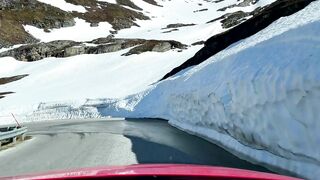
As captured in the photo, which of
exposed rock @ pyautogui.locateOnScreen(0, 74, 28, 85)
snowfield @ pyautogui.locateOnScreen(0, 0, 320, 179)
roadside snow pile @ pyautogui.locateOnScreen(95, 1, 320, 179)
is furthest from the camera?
exposed rock @ pyautogui.locateOnScreen(0, 74, 28, 85)

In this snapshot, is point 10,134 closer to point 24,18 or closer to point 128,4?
point 24,18

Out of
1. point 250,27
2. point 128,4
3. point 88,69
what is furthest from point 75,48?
point 128,4

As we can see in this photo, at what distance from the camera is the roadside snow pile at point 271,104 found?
908cm

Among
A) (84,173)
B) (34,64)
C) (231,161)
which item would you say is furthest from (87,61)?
(84,173)

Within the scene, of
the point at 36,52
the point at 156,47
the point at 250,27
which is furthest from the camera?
the point at 36,52

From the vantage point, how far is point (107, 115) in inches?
1663

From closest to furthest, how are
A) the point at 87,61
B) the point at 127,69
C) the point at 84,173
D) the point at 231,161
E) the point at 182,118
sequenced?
the point at 84,173
the point at 231,161
the point at 182,118
the point at 127,69
the point at 87,61

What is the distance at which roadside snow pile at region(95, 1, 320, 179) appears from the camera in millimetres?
9078

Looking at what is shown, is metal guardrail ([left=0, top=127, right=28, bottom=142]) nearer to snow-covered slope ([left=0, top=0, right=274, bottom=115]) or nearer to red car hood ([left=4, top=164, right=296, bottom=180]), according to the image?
red car hood ([left=4, top=164, right=296, bottom=180])

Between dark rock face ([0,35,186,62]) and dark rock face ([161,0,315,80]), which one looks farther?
dark rock face ([0,35,186,62])

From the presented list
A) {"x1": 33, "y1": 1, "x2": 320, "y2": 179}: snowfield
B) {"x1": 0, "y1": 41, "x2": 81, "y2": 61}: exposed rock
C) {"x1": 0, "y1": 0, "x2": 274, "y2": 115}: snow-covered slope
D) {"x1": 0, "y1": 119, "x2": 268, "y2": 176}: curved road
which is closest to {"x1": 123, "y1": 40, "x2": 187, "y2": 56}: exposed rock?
{"x1": 0, "y1": 0, "x2": 274, "y2": 115}: snow-covered slope

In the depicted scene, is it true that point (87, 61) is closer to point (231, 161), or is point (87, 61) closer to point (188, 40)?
point (188, 40)

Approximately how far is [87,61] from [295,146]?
63.0 meters

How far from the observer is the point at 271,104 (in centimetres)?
1086
